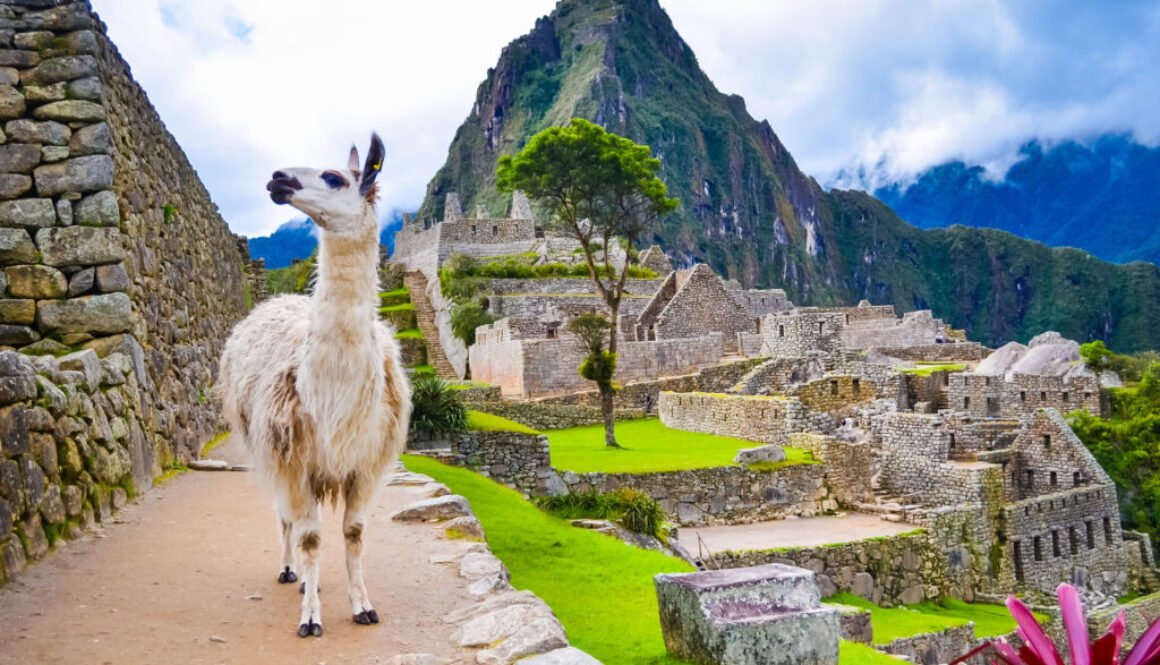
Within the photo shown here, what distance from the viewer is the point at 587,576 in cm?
754

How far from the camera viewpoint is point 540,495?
43.1 feet

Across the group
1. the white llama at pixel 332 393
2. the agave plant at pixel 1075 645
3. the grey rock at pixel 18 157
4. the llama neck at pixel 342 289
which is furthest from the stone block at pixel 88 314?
the agave plant at pixel 1075 645

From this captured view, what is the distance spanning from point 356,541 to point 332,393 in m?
0.72

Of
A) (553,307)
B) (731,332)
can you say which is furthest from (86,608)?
(731,332)

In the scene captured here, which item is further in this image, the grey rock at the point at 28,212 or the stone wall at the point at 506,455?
the stone wall at the point at 506,455

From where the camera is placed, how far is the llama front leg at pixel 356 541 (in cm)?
449

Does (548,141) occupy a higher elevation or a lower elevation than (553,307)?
higher

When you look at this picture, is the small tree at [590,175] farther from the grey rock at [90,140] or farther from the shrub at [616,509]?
the grey rock at [90,140]

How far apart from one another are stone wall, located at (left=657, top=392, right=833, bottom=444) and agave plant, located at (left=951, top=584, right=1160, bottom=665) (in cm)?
1587

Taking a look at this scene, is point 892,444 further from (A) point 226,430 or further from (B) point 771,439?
(A) point 226,430

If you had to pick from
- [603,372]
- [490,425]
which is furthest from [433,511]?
[603,372]

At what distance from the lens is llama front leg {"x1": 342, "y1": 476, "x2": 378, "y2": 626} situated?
14.7 feet

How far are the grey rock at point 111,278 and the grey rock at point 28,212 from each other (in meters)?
0.47

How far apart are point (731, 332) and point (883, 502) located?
17.1 m
